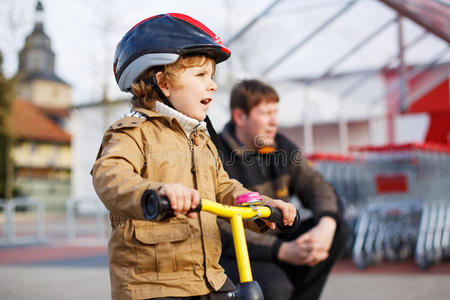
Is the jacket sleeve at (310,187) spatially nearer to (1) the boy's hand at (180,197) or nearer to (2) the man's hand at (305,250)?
(2) the man's hand at (305,250)

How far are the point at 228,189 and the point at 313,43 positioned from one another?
6.20 meters

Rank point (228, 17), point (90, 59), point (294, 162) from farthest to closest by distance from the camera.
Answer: point (90, 59) < point (228, 17) < point (294, 162)

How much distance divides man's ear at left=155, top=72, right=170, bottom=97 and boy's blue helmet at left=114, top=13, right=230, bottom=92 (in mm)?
77

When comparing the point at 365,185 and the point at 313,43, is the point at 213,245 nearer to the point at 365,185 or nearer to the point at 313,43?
the point at 365,185

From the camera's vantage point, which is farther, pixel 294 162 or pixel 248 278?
pixel 294 162

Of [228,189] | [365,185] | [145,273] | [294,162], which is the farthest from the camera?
[365,185]

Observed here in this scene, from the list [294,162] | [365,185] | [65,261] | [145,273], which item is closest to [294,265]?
[294,162]

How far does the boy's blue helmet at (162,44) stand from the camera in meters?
2.17

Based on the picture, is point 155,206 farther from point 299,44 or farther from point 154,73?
point 299,44

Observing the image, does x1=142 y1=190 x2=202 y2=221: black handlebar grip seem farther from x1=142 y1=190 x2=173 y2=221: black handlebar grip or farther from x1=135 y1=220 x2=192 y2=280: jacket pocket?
x1=135 y1=220 x2=192 y2=280: jacket pocket

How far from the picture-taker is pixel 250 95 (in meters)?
3.79

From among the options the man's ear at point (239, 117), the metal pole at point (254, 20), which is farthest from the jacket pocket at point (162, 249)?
the metal pole at point (254, 20)

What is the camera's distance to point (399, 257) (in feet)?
23.6

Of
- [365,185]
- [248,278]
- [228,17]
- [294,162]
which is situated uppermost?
[228,17]
